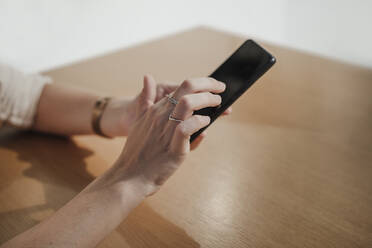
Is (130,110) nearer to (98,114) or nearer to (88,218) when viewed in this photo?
Answer: (98,114)

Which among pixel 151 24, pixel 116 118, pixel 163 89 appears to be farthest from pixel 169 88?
pixel 151 24

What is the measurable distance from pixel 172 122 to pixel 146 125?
0.06 metres

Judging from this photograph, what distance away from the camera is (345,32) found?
1880mm

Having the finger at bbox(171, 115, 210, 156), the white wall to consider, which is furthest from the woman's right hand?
the white wall

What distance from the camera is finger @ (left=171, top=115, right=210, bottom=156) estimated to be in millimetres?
393

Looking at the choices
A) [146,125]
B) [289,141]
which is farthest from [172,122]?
[289,141]

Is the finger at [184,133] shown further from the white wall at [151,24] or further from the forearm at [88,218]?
the white wall at [151,24]

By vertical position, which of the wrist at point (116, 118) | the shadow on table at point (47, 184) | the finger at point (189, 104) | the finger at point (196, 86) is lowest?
the shadow on table at point (47, 184)

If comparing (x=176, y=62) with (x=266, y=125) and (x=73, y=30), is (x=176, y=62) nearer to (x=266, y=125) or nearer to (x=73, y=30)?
(x=266, y=125)

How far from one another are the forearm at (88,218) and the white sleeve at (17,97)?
353 mm

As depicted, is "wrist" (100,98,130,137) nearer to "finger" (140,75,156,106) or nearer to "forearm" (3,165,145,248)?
"finger" (140,75,156,106)

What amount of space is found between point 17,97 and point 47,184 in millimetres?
264

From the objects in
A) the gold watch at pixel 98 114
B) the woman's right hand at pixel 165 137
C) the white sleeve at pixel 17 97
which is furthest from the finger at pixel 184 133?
the white sleeve at pixel 17 97

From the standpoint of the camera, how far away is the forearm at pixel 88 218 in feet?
1.21
